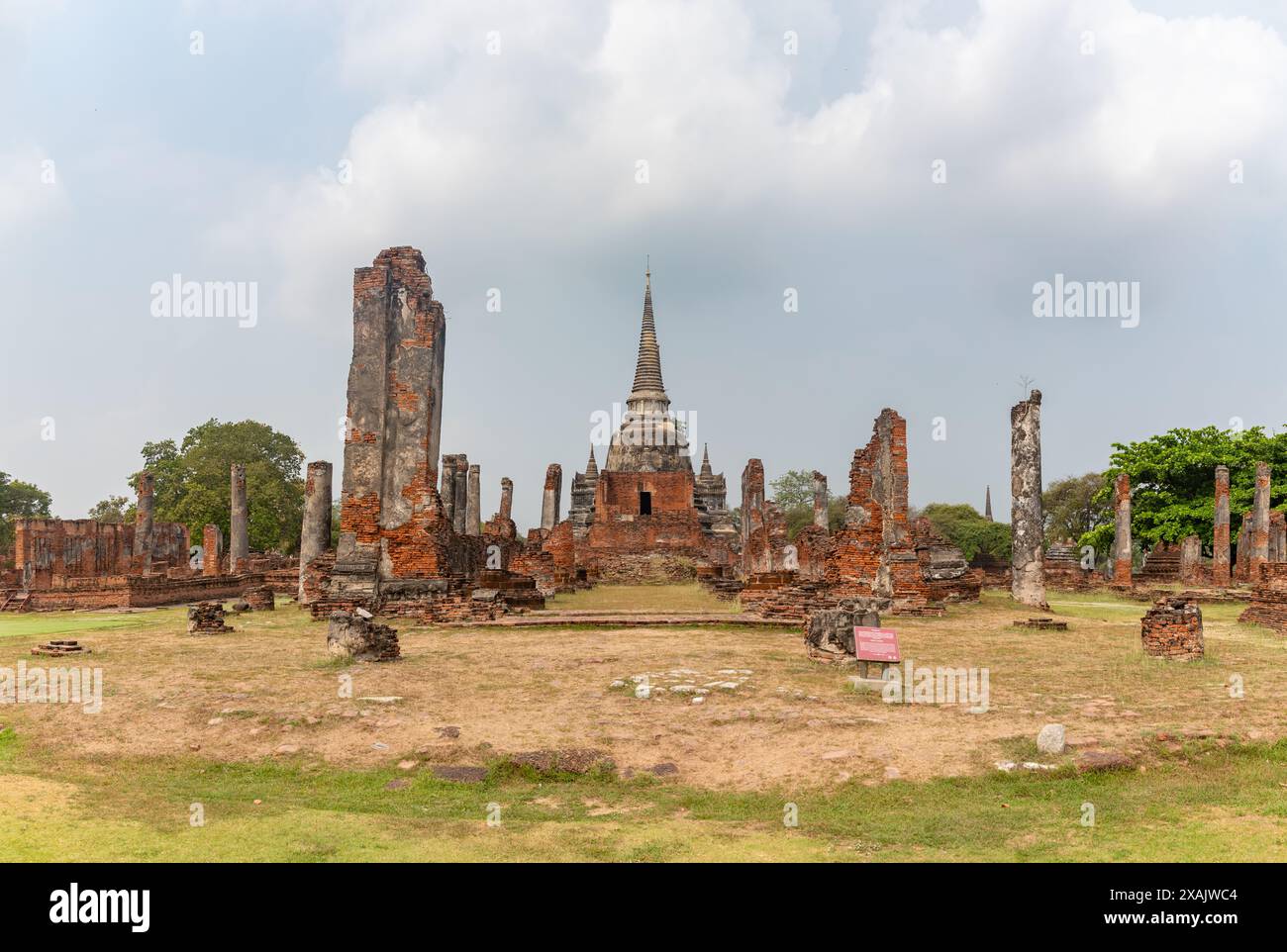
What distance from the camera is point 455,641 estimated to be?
12352 mm

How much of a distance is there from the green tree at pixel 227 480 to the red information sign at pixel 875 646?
35.3 meters

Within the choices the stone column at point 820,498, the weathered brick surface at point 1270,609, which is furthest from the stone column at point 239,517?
the weathered brick surface at point 1270,609

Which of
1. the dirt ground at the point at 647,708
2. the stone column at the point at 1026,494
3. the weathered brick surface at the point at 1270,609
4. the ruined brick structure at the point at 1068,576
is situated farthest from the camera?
the ruined brick structure at the point at 1068,576

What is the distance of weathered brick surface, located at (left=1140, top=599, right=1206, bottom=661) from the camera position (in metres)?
10.2

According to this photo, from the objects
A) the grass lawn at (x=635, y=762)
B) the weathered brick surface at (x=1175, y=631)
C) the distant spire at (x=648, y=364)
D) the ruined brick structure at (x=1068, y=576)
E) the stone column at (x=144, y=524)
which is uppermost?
the distant spire at (x=648, y=364)

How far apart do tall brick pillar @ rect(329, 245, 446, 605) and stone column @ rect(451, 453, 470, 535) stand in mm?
8888

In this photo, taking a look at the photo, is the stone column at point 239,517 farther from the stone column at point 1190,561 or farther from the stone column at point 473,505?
the stone column at point 1190,561

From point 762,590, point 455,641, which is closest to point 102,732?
point 455,641

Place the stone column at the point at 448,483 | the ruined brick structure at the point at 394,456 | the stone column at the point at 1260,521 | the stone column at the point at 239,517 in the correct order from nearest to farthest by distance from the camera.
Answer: the ruined brick structure at the point at 394,456
the stone column at the point at 448,483
the stone column at the point at 1260,521
the stone column at the point at 239,517

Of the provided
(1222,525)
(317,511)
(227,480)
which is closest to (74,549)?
(227,480)

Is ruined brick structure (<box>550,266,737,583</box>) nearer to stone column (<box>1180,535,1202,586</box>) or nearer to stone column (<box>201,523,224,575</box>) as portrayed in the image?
stone column (<box>201,523,224,575</box>)

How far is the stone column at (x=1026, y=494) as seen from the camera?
1930 cm

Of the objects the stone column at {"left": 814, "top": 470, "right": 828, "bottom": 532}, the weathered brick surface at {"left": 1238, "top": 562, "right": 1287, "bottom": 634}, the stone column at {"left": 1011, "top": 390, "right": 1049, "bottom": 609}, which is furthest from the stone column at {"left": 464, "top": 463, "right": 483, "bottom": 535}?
the weathered brick surface at {"left": 1238, "top": 562, "right": 1287, "bottom": 634}
